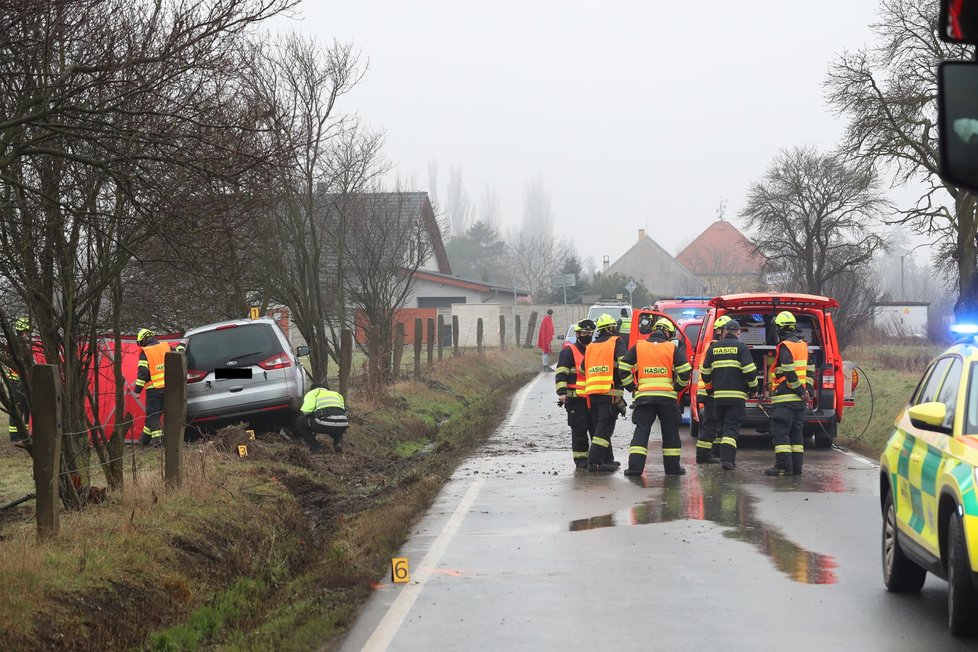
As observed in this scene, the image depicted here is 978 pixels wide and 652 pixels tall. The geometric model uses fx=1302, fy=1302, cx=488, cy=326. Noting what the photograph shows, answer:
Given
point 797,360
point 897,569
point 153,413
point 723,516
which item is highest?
point 797,360

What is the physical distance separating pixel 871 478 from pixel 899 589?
247 inches

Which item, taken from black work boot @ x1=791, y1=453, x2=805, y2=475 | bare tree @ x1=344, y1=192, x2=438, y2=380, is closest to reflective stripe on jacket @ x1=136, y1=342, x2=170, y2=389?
black work boot @ x1=791, y1=453, x2=805, y2=475

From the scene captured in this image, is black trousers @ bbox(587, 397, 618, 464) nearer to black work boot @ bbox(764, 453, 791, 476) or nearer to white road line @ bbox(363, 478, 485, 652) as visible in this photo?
black work boot @ bbox(764, 453, 791, 476)

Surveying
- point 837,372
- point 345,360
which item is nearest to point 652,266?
point 345,360

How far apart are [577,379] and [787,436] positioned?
8.48 ft

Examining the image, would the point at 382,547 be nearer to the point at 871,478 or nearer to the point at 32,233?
the point at 32,233

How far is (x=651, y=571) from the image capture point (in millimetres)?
8883

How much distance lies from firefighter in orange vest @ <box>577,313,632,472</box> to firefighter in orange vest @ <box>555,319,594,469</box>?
270 mm

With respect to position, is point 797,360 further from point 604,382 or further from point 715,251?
point 715,251

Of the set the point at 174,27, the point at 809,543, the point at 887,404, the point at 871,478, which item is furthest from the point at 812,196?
the point at 174,27

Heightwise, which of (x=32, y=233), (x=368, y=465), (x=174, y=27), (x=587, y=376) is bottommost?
(x=368, y=465)

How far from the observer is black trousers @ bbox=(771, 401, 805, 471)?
14391mm

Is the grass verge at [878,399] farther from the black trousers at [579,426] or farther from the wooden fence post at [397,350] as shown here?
the wooden fence post at [397,350]

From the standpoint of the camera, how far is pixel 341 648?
686 cm
